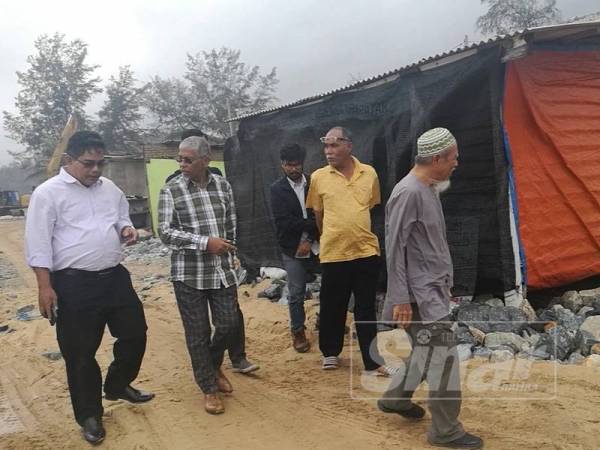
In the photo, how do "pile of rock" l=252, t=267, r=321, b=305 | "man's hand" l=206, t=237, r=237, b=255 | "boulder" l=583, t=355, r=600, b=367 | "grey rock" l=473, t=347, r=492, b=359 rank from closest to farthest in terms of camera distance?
"man's hand" l=206, t=237, r=237, b=255
"boulder" l=583, t=355, r=600, b=367
"grey rock" l=473, t=347, r=492, b=359
"pile of rock" l=252, t=267, r=321, b=305

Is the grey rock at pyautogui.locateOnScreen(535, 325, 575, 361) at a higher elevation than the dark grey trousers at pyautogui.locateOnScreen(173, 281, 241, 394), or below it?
below

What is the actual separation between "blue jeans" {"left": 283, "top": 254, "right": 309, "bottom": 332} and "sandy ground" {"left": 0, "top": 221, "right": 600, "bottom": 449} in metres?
0.37

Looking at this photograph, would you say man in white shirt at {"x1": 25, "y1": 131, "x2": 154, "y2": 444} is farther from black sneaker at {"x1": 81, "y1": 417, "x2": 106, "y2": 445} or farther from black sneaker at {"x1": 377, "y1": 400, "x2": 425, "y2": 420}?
black sneaker at {"x1": 377, "y1": 400, "x2": 425, "y2": 420}

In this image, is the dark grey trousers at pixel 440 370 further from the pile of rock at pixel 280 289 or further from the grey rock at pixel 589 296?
the pile of rock at pixel 280 289

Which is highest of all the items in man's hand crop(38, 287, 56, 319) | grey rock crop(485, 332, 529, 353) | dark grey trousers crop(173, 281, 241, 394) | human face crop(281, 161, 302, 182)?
human face crop(281, 161, 302, 182)

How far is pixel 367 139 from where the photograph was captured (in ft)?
18.5

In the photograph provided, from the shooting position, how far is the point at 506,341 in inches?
169

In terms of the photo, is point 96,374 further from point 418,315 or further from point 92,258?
point 418,315

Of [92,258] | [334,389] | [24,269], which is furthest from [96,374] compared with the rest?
[24,269]

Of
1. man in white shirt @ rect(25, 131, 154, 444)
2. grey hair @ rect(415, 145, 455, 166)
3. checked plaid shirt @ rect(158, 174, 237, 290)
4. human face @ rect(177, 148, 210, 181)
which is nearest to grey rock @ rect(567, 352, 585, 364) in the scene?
grey hair @ rect(415, 145, 455, 166)

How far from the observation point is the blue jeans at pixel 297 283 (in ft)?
15.1

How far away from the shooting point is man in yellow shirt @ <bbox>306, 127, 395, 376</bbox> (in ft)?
12.6

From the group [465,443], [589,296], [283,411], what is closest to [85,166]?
[283,411]

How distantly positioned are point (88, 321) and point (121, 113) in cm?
3738
